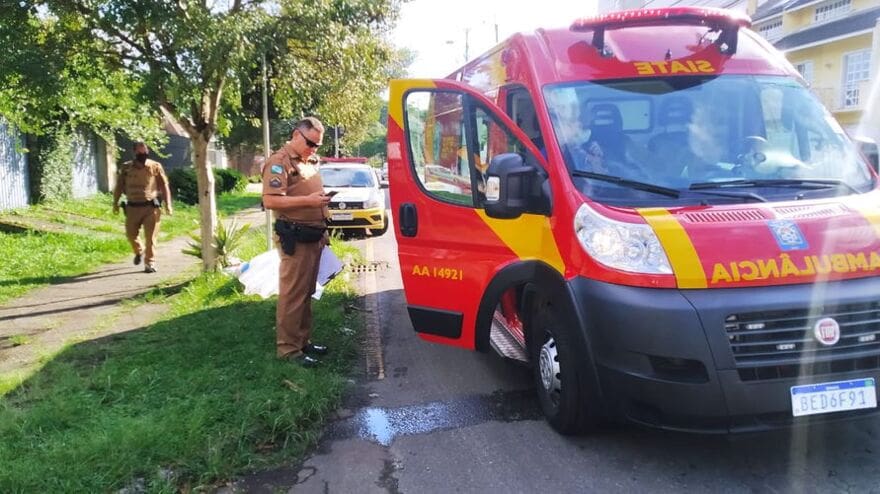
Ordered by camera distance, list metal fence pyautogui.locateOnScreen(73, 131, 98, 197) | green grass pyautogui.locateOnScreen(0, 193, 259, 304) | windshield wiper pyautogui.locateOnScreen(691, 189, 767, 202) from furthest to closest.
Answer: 1. metal fence pyautogui.locateOnScreen(73, 131, 98, 197)
2. green grass pyautogui.locateOnScreen(0, 193, 259, 304)
3. windshield wiper pyautogui.locateOnScreen(691, 189, 767, 202)

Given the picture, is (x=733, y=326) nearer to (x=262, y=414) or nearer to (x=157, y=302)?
(x=262, y=414)

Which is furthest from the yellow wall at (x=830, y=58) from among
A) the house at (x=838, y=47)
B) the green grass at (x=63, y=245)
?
the green grass at (x=63, y=245)

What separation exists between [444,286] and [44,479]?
2544mm

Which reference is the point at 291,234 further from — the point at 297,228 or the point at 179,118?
the point at 179,118

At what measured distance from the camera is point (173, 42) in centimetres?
649

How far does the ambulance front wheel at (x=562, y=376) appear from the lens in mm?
3547

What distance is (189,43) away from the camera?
6.30 metres

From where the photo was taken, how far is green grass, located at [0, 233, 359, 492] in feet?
11.5

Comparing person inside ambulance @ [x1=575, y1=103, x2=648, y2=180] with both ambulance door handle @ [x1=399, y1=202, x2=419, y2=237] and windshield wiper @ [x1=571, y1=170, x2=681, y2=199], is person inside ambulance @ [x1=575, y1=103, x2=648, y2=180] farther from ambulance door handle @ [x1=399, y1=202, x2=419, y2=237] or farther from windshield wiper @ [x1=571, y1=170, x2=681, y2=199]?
ambulance door handle @ [x1=399, y1=202, x2=419, y2=237]

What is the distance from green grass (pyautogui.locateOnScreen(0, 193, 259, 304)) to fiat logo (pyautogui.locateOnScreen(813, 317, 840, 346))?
7.94 meters

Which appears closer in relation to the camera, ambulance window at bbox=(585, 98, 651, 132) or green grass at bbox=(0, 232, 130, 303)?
ambulance window at bbox=(585, 98, 651, 132)

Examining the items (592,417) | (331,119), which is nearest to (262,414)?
(592,417)

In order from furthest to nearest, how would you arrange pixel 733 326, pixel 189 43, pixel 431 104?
1. pixel 189 43
2. pixel 431 104
3. pixel 733 326

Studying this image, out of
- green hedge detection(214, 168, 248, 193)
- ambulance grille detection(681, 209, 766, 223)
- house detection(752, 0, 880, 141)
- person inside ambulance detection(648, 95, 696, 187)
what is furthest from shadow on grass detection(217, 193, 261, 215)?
house detection(752, 0, 880, 141)
